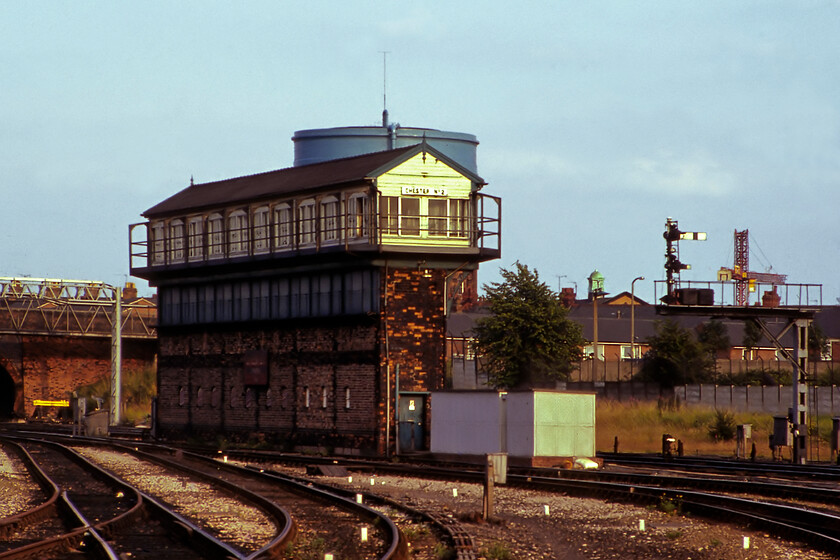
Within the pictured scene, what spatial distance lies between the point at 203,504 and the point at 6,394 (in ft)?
212

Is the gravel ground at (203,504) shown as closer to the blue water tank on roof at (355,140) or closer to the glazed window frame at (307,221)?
the glazed window frame at (307,221)

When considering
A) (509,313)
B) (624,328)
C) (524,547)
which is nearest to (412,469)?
(524,547)

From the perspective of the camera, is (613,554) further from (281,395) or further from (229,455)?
(281,395)

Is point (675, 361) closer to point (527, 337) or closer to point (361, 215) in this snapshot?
point (527, 337)

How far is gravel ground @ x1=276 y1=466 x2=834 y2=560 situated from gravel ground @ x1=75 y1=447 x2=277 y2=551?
9.83 ft

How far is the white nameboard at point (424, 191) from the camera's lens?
42344 millimetres

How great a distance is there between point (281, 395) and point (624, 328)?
63793mm

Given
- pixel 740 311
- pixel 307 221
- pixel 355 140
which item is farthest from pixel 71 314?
pixel 740 311

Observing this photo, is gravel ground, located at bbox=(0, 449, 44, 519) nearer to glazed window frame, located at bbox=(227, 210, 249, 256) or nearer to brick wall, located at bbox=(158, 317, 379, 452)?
brick wall, located at bbox=(158, 317, 379, 452)

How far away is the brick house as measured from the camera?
41.4m

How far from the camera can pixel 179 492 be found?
24750 mm

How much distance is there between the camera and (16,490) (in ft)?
80.2

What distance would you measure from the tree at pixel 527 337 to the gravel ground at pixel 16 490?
33.4 metres

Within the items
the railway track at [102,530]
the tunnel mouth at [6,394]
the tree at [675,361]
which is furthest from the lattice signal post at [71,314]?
the railway track at [102,530]
